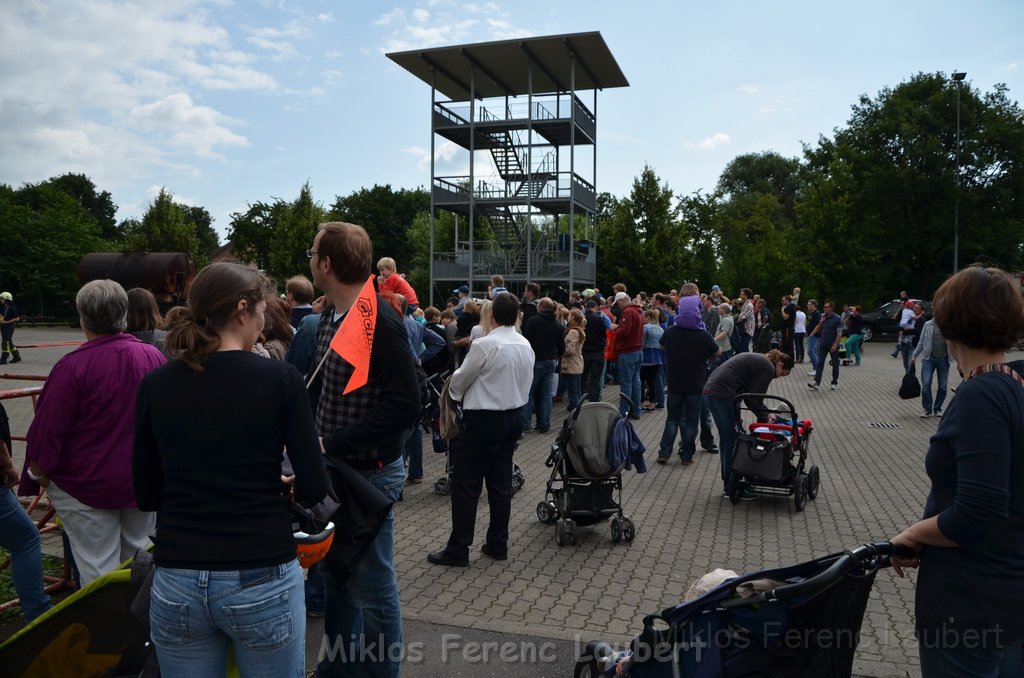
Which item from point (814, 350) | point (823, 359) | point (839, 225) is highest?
point (839, 225)

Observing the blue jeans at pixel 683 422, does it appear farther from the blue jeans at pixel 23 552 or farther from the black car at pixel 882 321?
the black car at pixel 882 321

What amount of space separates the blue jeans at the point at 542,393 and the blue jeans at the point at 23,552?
777cm

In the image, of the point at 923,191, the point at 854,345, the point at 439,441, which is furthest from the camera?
the point at 923,191

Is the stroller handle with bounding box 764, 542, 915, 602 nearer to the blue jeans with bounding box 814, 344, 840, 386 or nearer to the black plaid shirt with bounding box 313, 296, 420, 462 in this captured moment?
the black plaid shirt with bounding box 313, 296, 420, 462

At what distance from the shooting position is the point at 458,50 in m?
31.6

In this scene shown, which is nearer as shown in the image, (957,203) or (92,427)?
(92,427)

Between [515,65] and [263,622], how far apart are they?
33.1m

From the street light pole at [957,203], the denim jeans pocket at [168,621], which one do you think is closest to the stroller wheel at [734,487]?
the denim jeans pocket at [168,621]

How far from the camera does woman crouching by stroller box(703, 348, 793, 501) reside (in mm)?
7559

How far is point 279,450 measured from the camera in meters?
2.32

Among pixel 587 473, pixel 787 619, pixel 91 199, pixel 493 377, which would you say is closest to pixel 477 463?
pixel 493 377

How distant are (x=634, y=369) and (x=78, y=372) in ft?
32.2

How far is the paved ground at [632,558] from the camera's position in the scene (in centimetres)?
444

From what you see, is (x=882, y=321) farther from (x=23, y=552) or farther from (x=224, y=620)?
(x=224, y=620)
